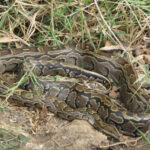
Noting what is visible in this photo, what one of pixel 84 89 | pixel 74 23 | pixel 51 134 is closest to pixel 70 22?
pixel 74 23

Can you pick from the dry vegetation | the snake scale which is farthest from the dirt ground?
the dry vegetation

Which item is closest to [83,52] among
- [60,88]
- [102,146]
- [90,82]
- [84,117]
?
[90,82]

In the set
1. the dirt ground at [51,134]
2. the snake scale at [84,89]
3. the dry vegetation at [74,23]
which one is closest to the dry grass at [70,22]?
the dry vegetation at [74,23]

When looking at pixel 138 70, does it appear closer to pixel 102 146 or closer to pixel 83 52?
pixel 83 52

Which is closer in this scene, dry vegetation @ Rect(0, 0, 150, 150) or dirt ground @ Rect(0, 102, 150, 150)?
dirt ground @ Rect(0, 102, 150, 150)

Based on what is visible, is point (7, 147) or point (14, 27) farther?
point (14, 27)

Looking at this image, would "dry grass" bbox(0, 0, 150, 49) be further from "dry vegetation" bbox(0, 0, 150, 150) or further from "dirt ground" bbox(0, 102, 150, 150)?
"dirt ground" bbox(0, 102, 150, 150)
